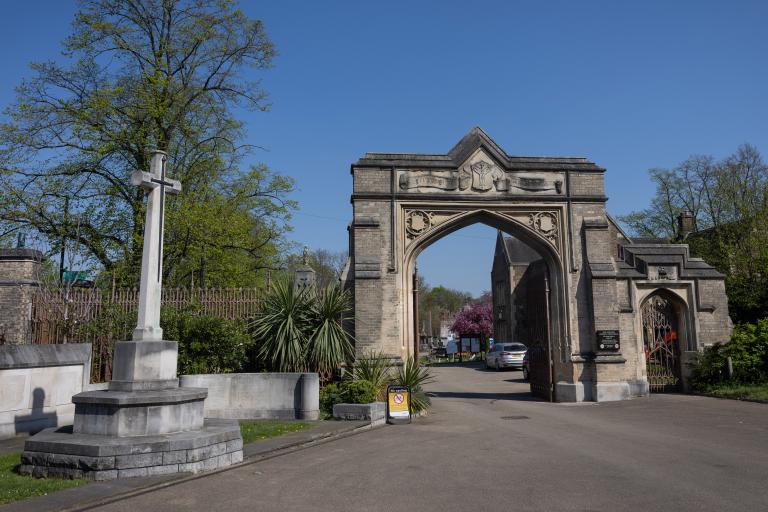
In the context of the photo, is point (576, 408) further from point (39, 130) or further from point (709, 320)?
point (39, 130)

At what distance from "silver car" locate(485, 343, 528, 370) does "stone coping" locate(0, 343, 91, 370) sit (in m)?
24.5

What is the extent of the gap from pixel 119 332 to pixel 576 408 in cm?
1153

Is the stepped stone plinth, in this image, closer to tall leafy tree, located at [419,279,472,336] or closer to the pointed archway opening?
the pointed archway opening

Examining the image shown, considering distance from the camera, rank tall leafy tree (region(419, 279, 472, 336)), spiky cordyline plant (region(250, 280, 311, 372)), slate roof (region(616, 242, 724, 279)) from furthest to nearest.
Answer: tall leafy tree (region(419, 279, 472, 336)), slate roof (region(616, 242, 724, 279)), spiky cordyline plant (region(250, 280, 311, 372))

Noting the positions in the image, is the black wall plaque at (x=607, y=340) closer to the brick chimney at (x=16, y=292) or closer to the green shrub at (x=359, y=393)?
the green shrub at (x=359, y=393)

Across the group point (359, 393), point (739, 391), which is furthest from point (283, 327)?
point (739, 391)

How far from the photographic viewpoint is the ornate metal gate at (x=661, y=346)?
1828 cm

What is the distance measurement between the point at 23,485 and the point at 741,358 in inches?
686

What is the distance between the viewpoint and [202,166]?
72.9 ft

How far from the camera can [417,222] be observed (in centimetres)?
1633

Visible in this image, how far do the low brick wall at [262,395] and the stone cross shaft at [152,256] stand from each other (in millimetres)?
4403

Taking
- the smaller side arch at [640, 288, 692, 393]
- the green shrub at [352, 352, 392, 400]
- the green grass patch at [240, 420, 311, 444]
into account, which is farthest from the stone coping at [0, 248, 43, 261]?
the smaller side arch at [640, 288, 692, 393]

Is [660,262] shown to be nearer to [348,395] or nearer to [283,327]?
[348,395]

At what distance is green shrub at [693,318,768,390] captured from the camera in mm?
16297
